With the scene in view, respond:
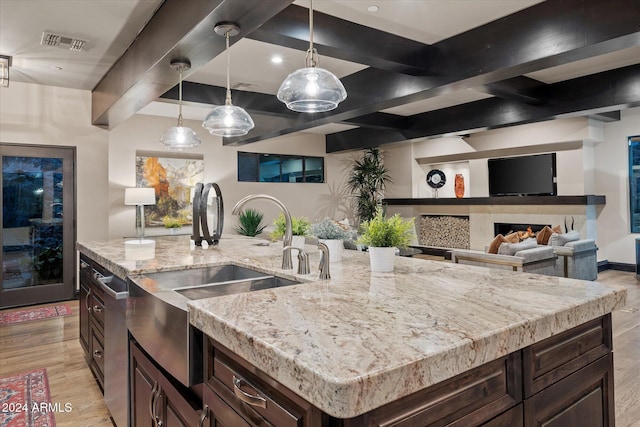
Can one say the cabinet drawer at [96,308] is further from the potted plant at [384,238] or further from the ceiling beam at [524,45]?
the ceiling beam at [524,45]

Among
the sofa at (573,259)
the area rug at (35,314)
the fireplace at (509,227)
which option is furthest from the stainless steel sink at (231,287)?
the fireplace at (509,227)

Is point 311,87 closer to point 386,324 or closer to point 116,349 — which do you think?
point 386,324

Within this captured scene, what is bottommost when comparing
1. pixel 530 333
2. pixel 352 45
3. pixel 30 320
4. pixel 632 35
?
pixel 30 320

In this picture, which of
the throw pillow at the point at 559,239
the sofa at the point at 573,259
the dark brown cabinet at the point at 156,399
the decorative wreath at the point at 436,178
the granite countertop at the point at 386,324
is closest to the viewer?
the granite countertop at the point at 386,324

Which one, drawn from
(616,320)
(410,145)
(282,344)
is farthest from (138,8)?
(410,145)

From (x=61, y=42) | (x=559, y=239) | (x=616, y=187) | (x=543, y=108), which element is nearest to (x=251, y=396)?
(x=61, y=42)

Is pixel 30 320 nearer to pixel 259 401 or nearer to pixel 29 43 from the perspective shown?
pixel 29 43

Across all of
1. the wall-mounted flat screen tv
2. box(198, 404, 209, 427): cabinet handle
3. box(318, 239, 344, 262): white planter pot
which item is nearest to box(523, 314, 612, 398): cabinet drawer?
box(198, 404, 209, 427): cabinet handle

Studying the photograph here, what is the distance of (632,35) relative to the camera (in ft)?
8.65

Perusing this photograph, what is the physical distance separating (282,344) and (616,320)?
15.2 ft

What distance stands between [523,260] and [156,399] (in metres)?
4.51

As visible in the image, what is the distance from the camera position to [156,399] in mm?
1602

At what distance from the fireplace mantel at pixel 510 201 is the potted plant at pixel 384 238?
624 centimetres

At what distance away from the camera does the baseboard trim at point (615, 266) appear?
277 inches
